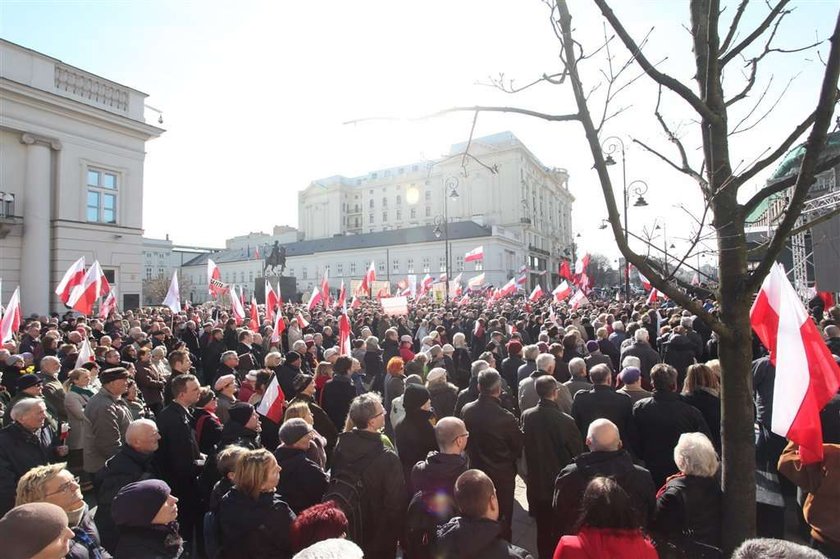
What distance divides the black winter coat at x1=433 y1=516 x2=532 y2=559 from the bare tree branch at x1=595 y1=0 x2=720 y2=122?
2492 millimetres

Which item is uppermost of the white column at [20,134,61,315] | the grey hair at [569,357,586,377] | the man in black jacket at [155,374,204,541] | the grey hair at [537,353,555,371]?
the white column at [20,134,61,315]

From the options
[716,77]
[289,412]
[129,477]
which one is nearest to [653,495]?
[716,77]

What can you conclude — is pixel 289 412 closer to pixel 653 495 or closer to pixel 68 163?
pixel 653 495

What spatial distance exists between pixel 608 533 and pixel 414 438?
2.45 m

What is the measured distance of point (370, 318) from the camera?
54.6ft

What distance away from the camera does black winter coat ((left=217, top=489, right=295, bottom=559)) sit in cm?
292

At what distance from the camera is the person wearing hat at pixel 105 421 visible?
526 cm

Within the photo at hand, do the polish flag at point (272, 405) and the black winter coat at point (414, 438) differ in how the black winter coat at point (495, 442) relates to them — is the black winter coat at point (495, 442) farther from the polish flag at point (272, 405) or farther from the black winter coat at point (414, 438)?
the polish flag at point (272, 405)

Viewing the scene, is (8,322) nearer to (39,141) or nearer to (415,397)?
(415,397)

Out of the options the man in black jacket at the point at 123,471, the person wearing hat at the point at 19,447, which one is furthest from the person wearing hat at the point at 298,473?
the person wearing hat at the point at 19,447

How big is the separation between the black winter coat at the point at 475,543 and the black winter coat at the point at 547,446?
200cm

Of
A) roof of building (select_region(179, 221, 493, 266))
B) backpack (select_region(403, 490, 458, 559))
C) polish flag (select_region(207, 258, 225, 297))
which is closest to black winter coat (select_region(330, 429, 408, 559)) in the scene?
backpack (select_region(403, 490, 458, 559))

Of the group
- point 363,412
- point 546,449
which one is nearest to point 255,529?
point 363,412

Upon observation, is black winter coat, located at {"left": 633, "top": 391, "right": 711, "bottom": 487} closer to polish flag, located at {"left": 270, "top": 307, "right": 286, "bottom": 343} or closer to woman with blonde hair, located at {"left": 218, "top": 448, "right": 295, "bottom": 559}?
woman with blonde hair, located at {"left": 218, "top": 448, "right": 295, "bottom": 559}
